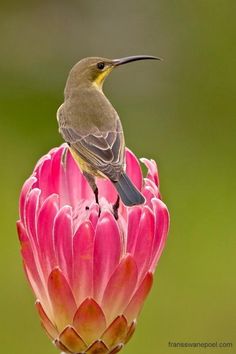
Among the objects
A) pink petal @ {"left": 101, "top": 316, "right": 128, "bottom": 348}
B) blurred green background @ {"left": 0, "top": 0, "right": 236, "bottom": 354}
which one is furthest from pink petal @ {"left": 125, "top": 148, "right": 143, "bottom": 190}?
blurred green background @ {"left": 0, "top": 0, "right": 236, "bottom": 354}

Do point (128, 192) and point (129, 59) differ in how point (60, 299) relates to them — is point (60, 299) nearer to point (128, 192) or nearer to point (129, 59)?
point (128, 192)

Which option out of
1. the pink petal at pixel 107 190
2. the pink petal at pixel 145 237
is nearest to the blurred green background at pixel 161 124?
the pink petal at pixel 107 190

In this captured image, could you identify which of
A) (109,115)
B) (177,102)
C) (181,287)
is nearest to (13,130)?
(177,102)

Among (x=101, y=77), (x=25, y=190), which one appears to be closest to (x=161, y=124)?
(x=101, y=77)

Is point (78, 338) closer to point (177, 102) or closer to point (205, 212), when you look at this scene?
point (205, 212)

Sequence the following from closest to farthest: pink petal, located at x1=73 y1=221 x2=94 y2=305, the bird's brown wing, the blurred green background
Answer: pink petal, located at x1=73 y1=221 x2=94 y2=305 < the bird's brown wing < the blurred green background

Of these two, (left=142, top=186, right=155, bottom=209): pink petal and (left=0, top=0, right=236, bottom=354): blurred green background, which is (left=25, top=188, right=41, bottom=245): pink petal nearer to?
(left=142, top=186, right=155, bottom=209): pink petal
